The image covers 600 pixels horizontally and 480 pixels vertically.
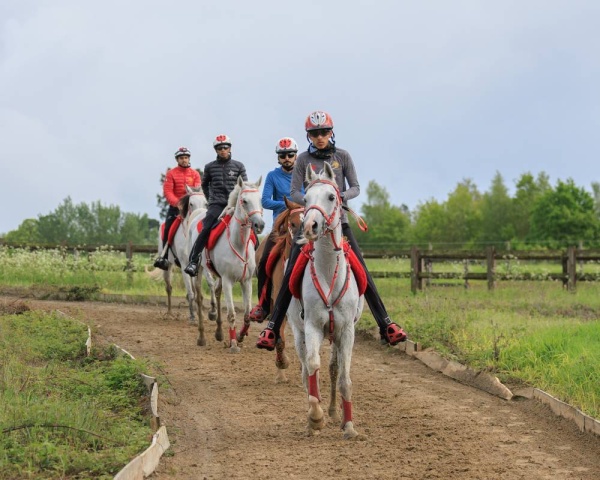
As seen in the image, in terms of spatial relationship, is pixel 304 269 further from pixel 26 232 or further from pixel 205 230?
pixel 26 232

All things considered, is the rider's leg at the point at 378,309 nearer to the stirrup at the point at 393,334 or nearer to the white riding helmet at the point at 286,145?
the stirrup at the point at 393,334

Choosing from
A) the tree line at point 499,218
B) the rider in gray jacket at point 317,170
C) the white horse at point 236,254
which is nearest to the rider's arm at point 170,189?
the white horse at point 236,254

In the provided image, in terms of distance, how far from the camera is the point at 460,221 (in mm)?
82062

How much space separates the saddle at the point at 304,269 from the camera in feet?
26.7

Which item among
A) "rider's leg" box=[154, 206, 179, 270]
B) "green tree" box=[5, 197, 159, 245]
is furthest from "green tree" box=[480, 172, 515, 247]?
"rider's leg" box=[154, 206, 179, 270]

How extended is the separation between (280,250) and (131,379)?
2.41 metres

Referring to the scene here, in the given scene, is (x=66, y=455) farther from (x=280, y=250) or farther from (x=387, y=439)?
(x=280, y=250)

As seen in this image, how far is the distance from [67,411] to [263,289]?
10.9 ft

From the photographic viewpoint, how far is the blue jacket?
11.5 meters

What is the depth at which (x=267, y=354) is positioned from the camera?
12953mm

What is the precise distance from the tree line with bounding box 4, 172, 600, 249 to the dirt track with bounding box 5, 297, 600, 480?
47.7m

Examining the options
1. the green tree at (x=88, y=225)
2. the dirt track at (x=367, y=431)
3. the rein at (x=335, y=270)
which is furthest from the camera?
the green tree at (x=88, y=225)

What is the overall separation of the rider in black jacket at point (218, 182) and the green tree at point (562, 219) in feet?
181

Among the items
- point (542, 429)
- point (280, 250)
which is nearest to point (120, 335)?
point (280, 250)
